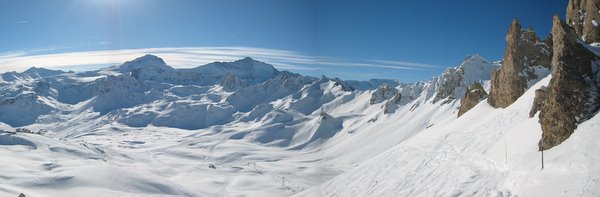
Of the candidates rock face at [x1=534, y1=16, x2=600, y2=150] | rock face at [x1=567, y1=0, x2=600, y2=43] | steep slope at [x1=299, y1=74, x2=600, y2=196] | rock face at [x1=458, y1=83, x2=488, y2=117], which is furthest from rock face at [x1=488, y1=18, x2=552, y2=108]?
rock face at [x1=534, y1=16, x2=600, y2=150]

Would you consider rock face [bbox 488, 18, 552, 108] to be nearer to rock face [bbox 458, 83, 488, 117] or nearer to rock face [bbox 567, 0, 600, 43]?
rock face [bbox 567, 0, 600, 43]

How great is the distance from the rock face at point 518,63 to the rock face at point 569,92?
2451 cm

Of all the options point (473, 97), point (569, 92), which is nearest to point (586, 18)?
point (569, 92)

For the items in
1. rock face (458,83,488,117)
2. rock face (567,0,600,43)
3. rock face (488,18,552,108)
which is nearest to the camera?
rock face (567,0,600,43)

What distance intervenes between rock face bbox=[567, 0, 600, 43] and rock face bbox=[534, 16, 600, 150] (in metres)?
12.7

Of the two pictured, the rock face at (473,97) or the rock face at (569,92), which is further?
the rock face at (473,97)

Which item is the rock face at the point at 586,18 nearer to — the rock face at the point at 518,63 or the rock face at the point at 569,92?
the rock face at the point at 518,63

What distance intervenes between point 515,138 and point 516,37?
101 ft

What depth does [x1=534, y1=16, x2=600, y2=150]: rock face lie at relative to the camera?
83.2 feet

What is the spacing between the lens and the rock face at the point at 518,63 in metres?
52.4

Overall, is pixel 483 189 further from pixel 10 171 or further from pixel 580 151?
pixel 10 171

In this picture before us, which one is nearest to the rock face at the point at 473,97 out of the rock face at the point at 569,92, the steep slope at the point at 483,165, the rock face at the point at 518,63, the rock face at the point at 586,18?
the rock face at the point at 518,63

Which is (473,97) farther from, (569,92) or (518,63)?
(569,92)

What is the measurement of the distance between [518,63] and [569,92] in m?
31.3
